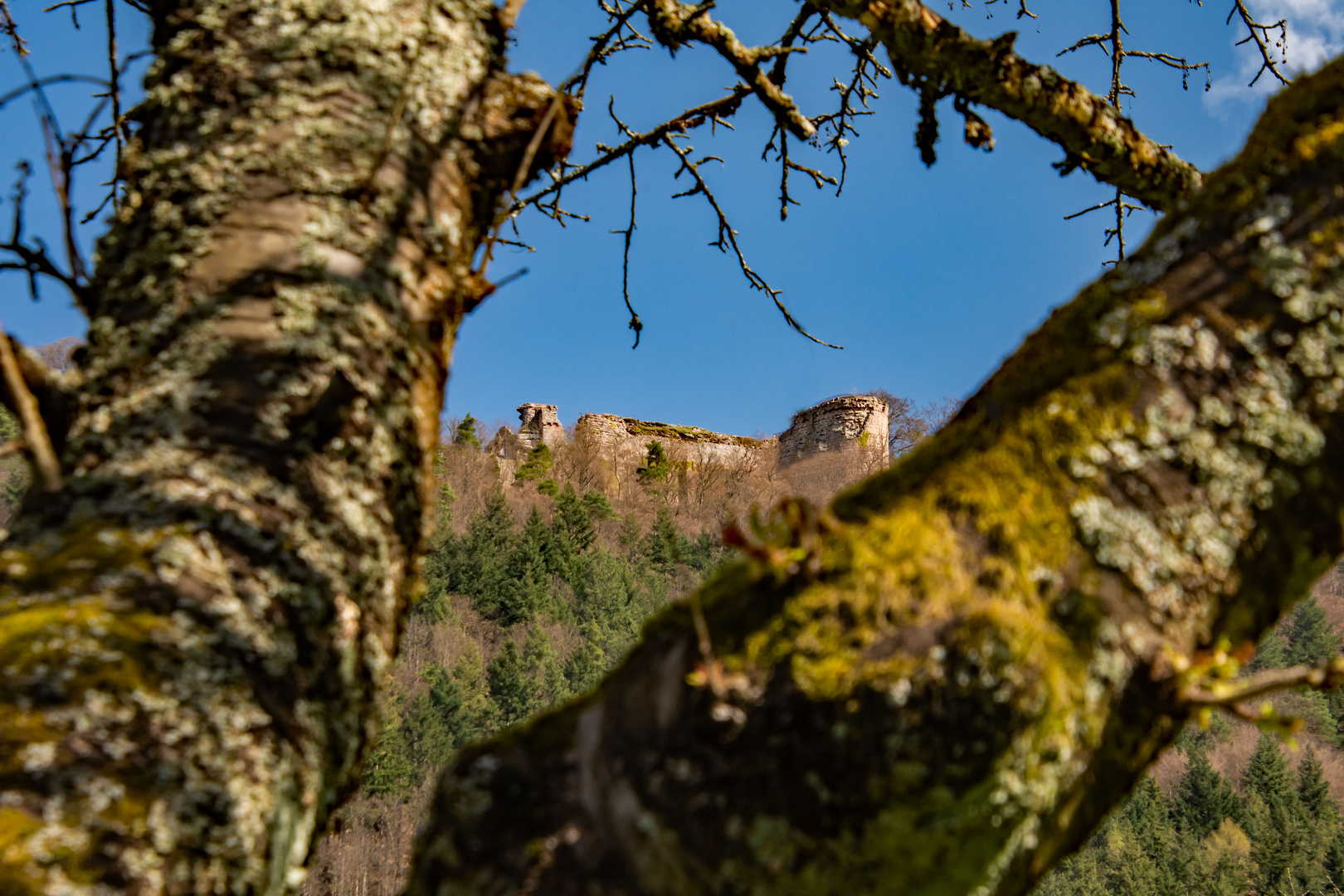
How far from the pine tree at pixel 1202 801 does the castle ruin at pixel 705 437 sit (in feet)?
45.8


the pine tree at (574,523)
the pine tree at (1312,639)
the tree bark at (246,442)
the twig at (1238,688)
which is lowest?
the pine tree at (1312,639)

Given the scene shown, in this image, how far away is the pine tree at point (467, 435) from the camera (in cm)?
2778

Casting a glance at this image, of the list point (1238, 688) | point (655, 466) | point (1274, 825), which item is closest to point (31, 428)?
point (1238, 688)

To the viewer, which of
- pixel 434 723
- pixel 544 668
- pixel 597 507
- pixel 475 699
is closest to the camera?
pixel 434 723

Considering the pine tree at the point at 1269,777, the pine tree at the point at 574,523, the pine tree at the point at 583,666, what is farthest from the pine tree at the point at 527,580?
the pine tree at the point at 1269,777

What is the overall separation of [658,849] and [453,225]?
3.25 feet

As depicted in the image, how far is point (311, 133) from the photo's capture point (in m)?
1.18

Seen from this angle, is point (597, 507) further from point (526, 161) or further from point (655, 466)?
point (526, 161)

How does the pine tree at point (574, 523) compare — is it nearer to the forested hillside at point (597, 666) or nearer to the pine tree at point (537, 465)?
the forested hillside at point (597, 666)

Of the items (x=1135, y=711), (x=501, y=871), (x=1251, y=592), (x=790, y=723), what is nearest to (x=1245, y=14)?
(x=1251, y=592)

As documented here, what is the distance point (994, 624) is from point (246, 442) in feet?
3.01

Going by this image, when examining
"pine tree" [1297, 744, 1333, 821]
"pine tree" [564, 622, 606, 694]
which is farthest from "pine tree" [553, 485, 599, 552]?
"pine tree" [1297, 744, 1333, 821]

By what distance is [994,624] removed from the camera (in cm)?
68

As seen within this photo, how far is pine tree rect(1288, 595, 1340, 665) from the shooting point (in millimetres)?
31125
